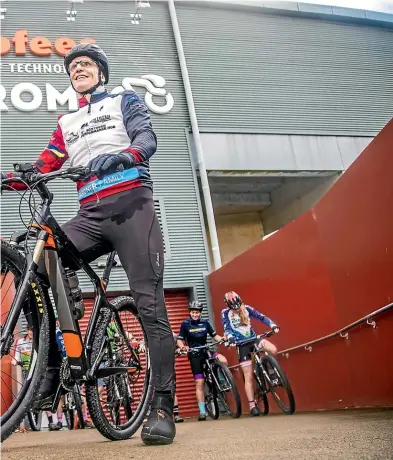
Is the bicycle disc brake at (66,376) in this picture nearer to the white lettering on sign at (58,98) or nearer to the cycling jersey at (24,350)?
the cycling jersey at (24,350)

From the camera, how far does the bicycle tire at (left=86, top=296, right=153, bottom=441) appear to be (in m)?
2.27

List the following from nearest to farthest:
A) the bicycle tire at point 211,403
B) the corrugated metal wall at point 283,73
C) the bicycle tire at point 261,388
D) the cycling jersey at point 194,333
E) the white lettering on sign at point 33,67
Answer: the bicycle tire at point 261,388
the bicycle tire at point 211,403
the cycling jersey at point 194,333
the white lettering on sign at point 33,67
the corrugated metal wall at point 283,73

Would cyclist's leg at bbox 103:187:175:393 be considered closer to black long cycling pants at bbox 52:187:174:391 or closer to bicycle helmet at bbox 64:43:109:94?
black long cycling pants at bbox 52:187:174:391

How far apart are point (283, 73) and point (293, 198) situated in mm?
3176

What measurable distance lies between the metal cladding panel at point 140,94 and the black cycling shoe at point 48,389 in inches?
294

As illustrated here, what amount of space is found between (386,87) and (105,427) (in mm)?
12773

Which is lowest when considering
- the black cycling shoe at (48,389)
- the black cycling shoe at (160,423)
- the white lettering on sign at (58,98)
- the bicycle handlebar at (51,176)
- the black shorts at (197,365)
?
the black cycling shoe at (160,423)

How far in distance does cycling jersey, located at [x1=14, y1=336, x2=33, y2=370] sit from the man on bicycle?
0.14 meters

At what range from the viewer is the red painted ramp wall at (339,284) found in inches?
163

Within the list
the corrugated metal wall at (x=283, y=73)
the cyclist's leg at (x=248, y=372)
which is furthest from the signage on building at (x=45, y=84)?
the cyclist's leg at (x=248, y=372)

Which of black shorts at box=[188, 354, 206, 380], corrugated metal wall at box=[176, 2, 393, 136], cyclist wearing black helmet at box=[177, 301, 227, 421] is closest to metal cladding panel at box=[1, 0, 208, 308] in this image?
corrugated metal wall at box=[176, 2, 393, 136]

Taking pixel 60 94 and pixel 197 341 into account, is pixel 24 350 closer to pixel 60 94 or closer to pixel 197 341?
pixel 197 341

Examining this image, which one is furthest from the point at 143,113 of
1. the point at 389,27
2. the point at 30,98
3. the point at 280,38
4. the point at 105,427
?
the point at 389,27

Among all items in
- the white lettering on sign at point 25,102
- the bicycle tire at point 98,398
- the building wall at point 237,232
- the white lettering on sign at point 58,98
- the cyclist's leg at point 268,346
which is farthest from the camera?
the building wall at point 237,232
